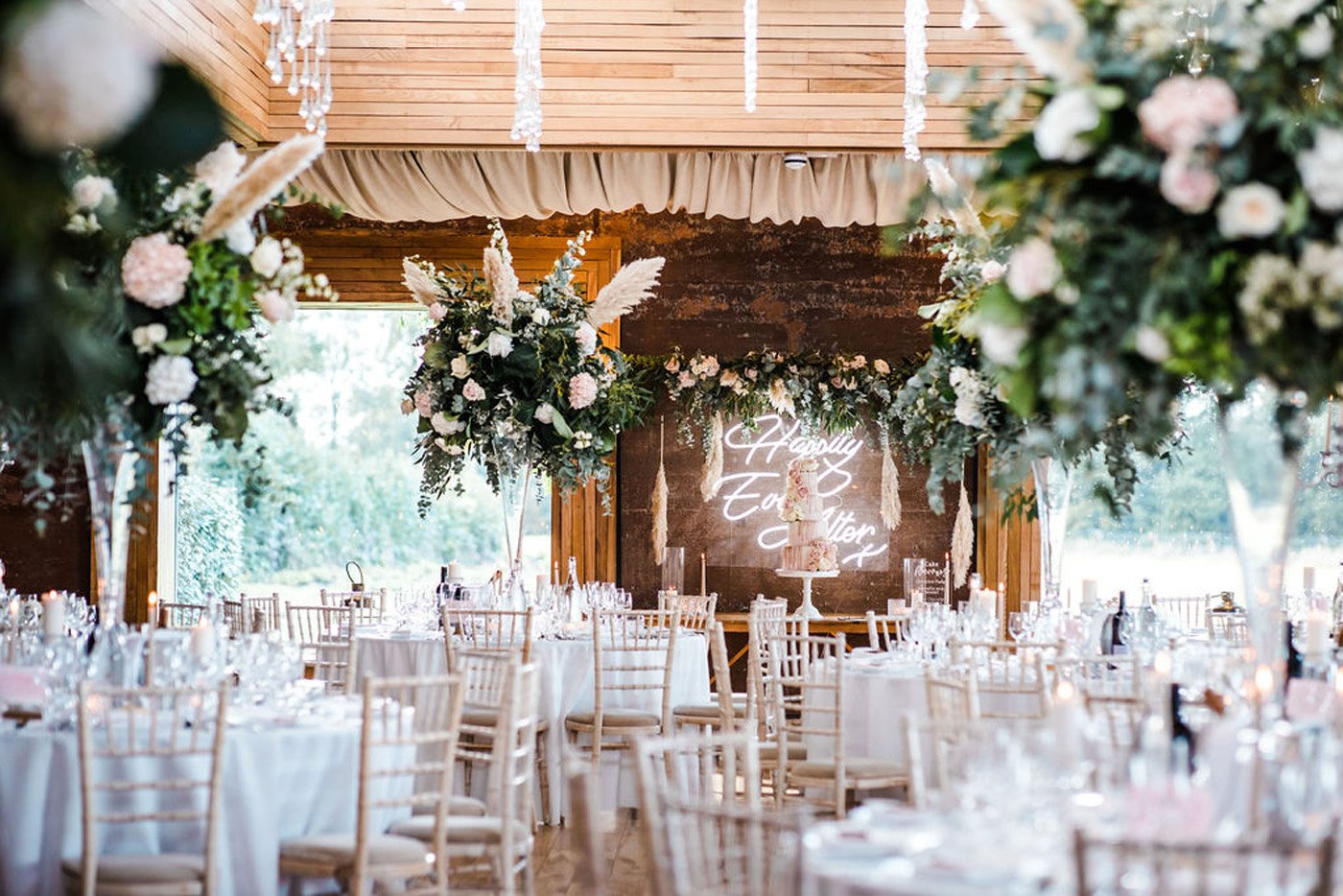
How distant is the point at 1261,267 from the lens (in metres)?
3.23

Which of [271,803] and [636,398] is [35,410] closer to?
[271,803]

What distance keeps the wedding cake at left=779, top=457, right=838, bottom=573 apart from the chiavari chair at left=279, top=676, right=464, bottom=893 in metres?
5.21

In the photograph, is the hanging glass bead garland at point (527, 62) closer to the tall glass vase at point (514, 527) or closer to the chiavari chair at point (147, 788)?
the tall glass vase at point (514, 527)

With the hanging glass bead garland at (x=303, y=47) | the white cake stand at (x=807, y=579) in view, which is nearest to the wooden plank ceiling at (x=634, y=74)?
the hanging glass bead garland at (x=303, y=47)

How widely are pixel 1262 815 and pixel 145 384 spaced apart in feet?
10.9

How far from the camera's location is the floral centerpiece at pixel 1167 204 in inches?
126

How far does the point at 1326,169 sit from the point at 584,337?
5.75 meters

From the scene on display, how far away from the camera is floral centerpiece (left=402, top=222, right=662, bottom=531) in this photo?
8453mm

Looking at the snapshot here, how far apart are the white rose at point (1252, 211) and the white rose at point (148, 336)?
3.05 meters

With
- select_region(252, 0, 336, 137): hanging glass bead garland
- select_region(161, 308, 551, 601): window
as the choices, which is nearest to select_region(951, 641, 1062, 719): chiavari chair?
select_region(252, 0, 336, 137): hanging glass bead garland

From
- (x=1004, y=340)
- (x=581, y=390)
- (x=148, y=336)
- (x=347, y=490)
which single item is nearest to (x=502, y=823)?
(x=148, y=336)

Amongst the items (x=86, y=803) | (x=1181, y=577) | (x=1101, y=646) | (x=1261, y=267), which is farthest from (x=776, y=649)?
(x=1181, y=577)

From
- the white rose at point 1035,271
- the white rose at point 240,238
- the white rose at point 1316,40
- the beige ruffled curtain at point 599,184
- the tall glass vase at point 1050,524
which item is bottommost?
the tall glass vase at point 1050,524

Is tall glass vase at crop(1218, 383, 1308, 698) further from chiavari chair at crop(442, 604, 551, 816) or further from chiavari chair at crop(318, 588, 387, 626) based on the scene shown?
chiavari chair at crop(318, 588, 387, 626)
